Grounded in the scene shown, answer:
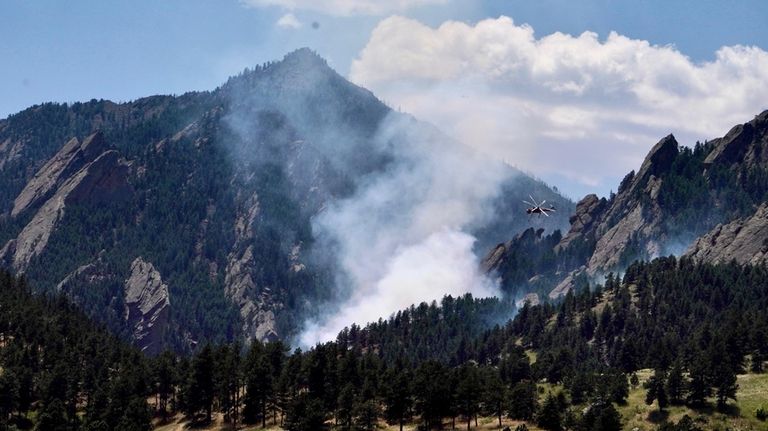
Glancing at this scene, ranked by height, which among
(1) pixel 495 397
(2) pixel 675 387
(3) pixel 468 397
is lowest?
(2) pixel 675 387

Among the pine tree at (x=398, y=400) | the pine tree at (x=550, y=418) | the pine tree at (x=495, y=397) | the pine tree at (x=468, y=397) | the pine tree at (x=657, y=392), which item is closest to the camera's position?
the pine tree at (x=550, y=418)

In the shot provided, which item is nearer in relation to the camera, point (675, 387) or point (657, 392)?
point (675, 387)

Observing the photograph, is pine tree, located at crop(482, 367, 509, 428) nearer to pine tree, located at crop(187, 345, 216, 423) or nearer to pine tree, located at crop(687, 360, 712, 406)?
pine tree, located at crop(687, 360, 712, 406)

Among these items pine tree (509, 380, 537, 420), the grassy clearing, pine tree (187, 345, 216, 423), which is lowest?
the grassy clearing

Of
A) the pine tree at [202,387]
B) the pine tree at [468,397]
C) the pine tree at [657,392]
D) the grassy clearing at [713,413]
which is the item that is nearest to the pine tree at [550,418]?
the pine tree at [468,397]

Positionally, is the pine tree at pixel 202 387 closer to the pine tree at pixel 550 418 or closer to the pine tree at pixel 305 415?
the pine tree at pixel 305 415

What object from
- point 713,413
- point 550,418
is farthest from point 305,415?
point 713,413

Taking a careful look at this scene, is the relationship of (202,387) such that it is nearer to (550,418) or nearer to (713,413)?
(550,418)

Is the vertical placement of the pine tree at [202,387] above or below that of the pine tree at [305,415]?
above

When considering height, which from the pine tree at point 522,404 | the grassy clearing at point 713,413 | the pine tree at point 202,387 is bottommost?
the grassy clearing at point 713,413

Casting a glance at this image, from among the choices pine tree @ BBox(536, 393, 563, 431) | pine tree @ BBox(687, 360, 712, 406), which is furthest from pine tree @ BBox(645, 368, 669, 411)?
pine tree @ BBox(536, 393, 563, 431)

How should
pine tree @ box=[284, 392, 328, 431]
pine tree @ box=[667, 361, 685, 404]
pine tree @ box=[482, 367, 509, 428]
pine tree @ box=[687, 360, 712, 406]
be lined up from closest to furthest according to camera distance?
pine tree @ box=[284, 392, 328, 431], pine tree @ box=[482, 367, 509, 428], pine tree @ box=[687, 360, 712, 406], pine tree @ box=[667, 361, 685, 404]

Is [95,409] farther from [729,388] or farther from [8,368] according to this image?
[729,388]

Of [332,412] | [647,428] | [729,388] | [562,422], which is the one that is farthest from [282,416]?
[729,388]
